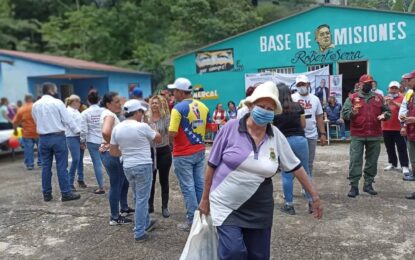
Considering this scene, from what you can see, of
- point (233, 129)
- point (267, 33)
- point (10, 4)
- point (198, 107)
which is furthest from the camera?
point (10, 4)

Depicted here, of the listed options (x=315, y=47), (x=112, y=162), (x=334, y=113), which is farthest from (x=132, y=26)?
(x=112, y=162)

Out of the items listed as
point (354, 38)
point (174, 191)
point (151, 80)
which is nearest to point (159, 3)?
point (151, 80)

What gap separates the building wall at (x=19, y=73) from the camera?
59.2ft

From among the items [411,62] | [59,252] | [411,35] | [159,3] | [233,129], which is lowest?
[59,252]

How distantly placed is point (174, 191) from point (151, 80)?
804 inches

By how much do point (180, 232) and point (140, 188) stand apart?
2.56ft

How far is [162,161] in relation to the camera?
18.8ft

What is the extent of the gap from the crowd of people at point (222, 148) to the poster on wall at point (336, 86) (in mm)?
5072

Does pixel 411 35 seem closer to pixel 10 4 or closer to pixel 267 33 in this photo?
pixel 267 33

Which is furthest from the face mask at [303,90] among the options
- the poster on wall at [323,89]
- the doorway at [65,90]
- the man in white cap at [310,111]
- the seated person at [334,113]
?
the doorway at [65,90]

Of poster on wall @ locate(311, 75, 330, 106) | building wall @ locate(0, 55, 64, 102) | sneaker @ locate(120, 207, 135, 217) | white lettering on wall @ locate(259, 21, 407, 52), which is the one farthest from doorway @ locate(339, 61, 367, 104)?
building wall @ locate(0, 55, 64, 102)

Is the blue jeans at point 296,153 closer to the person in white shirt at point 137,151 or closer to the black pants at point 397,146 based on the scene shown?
the person in white shirt at point 137,151

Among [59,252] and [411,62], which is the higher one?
[411,62]

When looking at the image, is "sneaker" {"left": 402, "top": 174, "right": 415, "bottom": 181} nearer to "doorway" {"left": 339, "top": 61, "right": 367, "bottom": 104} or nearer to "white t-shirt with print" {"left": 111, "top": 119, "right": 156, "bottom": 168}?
"white t-shirt with print" {"left": 111, "top": 119, "right": 156, "bottom": 168}
